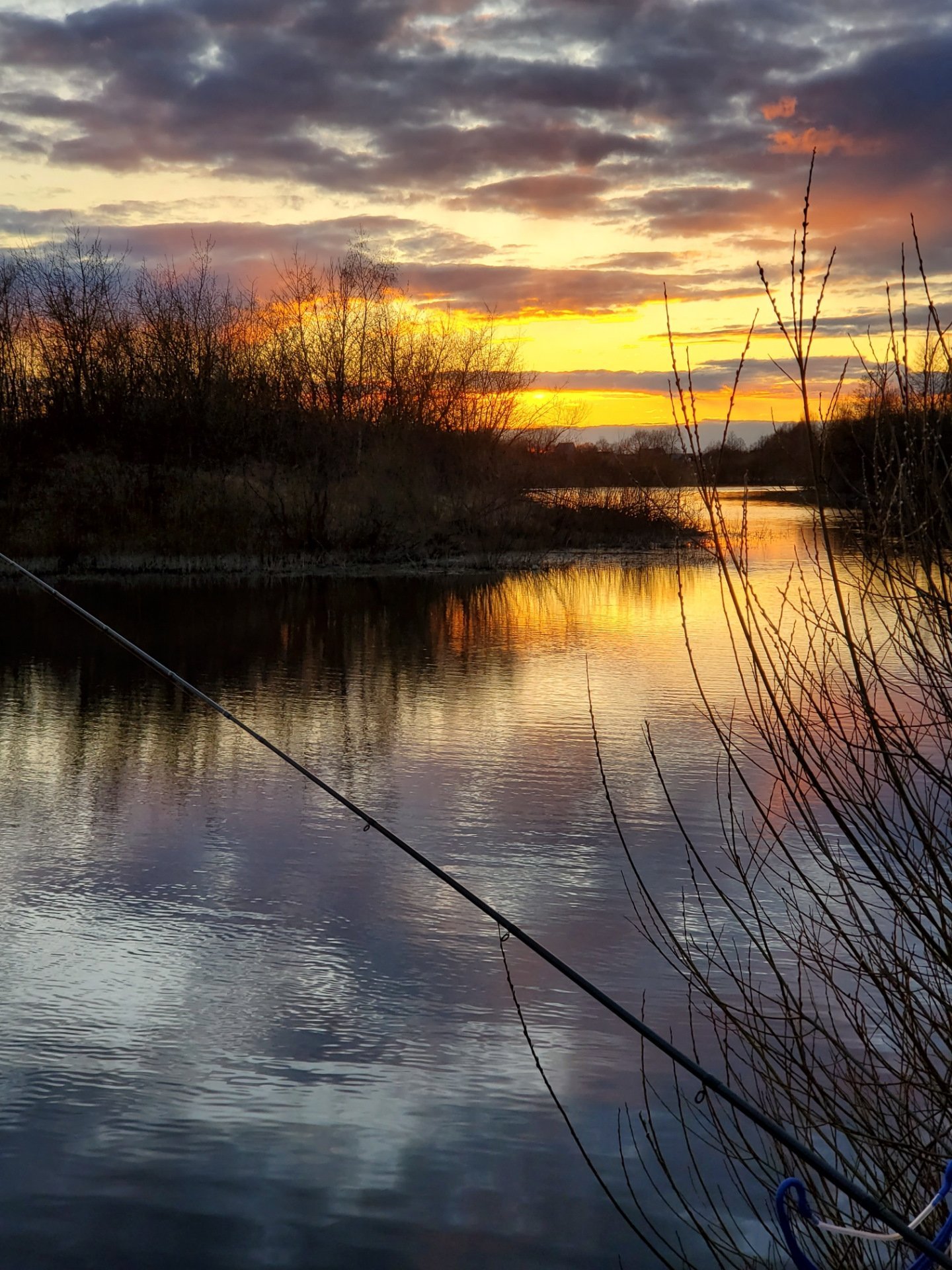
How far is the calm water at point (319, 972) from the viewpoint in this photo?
16.5ft

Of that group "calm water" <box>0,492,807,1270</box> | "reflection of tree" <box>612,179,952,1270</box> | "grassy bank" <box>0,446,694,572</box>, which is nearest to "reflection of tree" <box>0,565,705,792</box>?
"calm water" <box>0,492,807,1270</box>

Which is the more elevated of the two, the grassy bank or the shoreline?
the grassy bank

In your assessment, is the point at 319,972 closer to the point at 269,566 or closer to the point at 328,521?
the point at 269,566

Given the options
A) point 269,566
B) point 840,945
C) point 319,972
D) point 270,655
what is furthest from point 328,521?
point 840,945

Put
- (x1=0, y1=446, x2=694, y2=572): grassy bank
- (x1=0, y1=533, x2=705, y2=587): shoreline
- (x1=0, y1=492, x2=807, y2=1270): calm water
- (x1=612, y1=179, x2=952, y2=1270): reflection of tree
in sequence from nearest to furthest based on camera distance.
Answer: (x1=612, y1=179, x2=952, y2=1270): reflection of tree, (x1=0, y1=492, x2=807, y2=1270): calm water, (x1=0, y1=533, x2=705, y2=587): shoreline, (x1=0, y1=446, x2=694, y2=572): grassy bank

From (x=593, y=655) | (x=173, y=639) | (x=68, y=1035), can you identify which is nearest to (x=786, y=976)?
(x=68, y=1035)

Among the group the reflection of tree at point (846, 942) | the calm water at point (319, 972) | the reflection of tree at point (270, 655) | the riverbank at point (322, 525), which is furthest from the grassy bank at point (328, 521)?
the reflection of tree at point (846, 942)

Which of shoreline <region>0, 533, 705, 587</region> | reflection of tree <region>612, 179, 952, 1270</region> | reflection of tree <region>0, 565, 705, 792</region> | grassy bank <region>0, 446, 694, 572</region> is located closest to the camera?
reflection of tree <region>612, 179, 952, 1270</region>

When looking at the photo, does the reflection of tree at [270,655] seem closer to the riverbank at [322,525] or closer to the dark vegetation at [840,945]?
the riverbank at [322,525]

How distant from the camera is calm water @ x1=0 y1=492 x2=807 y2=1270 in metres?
5.03

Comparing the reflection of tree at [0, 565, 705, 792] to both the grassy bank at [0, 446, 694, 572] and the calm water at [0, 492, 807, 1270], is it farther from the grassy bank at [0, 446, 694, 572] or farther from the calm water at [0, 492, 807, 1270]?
the grassy bank at [0, 446, 694, 572]

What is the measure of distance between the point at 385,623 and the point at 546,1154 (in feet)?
→ 58.2

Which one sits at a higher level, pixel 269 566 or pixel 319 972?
pixel 269 566

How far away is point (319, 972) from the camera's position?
23.6ft
